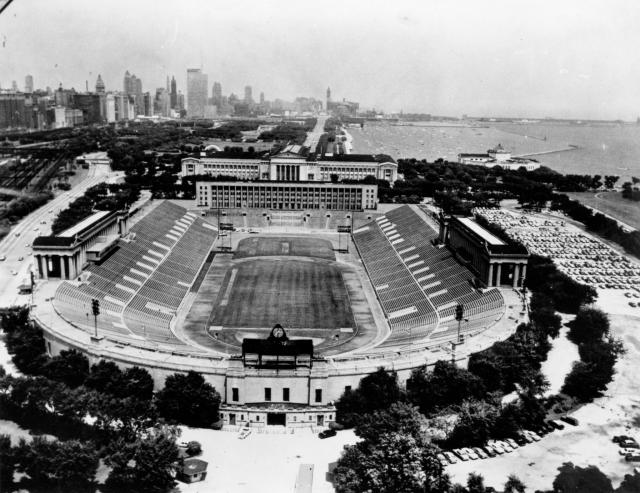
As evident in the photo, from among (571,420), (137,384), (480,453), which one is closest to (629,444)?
(571,420)

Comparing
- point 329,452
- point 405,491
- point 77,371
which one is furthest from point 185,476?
point 77,371

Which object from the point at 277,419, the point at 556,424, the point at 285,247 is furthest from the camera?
the point at 285,247

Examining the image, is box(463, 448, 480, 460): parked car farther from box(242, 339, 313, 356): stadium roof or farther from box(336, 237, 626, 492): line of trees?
box(242, 339, 313, 356): stadium roof

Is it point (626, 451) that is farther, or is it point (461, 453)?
point (626, 451)

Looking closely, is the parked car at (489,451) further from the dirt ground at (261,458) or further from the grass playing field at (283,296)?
the grass playing field at (283,296)

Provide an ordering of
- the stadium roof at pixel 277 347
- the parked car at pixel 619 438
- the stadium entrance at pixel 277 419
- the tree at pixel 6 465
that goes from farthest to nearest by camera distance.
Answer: the stadium roof at pixel 277 347, the stadium entrance at pixel 277 419, the parked car at pixel 619 438, the tree at pixel 6 465

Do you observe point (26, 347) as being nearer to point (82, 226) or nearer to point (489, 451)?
point (82, 226)

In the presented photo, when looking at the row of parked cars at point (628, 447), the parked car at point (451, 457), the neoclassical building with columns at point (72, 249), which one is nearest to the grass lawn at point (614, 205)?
the row of parked cars at point (628, 447)
